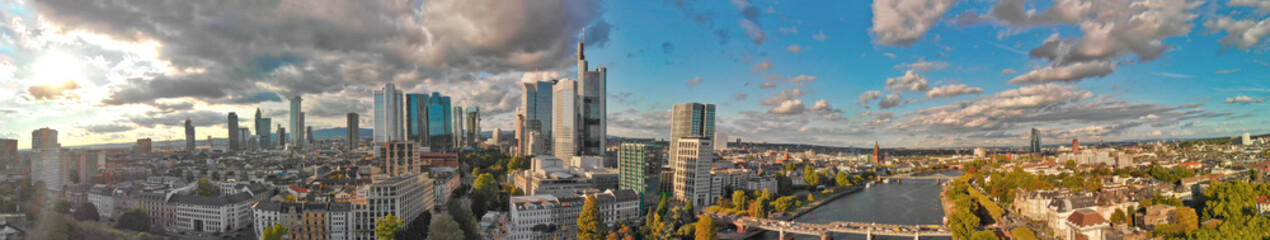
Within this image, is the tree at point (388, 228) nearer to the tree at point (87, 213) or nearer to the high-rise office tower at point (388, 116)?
the tree at point (87, 213)

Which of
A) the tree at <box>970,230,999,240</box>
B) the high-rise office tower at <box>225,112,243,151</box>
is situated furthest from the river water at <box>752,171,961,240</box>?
the high-rise office tower at <box>225,112,243,151</box>

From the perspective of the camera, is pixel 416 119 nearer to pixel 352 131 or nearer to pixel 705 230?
pixel 352 131

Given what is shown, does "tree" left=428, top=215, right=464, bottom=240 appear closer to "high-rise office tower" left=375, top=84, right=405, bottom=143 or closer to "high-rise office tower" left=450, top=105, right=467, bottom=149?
"high-rise office tower" left=375, top=84, right=405, bottom=143

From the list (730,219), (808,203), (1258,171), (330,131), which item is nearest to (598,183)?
(730,219)

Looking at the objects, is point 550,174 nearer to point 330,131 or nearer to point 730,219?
point 730,219

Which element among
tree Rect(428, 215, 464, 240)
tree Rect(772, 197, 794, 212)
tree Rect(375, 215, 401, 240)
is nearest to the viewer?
tree Rect(428, 215, 464, 240)

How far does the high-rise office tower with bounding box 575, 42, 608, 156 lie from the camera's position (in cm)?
6084

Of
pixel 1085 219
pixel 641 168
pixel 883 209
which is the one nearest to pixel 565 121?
pixel 641 168

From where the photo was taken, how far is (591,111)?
6109 centimetres

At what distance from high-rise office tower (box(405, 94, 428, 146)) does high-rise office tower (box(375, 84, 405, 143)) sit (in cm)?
98

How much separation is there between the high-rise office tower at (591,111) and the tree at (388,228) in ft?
130

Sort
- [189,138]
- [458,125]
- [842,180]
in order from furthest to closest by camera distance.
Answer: [458,125] < [189,138] < [842,180]

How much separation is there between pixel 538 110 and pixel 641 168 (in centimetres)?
3730

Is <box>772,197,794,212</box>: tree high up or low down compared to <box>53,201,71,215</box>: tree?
down
